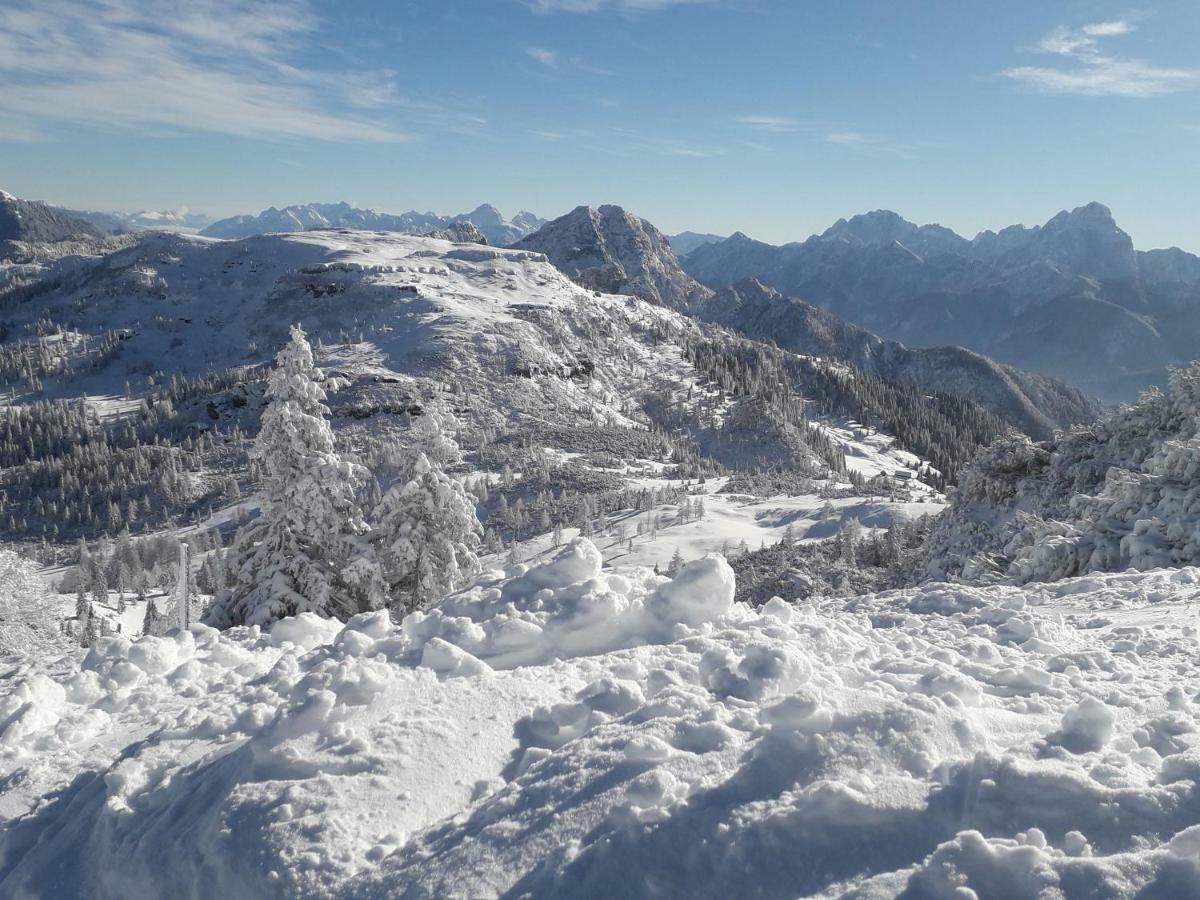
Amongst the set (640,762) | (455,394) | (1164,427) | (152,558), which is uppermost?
(1164,427)

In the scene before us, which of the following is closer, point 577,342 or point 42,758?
point 42,758

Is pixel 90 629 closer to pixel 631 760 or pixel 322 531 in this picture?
pixel 322 531

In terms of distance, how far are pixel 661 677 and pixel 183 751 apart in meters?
5.15

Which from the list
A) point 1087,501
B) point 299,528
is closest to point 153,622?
point 299,528

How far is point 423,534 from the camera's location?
2555 cm

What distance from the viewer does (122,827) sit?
21.5 ft

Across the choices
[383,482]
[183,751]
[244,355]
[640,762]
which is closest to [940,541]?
[640,762]

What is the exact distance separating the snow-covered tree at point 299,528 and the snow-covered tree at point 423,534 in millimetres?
1034

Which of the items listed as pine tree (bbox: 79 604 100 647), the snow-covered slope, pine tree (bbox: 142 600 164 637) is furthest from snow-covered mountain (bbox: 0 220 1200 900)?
pine tree (bbox: 142 600 164 637)

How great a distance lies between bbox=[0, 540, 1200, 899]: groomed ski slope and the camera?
4.92 m

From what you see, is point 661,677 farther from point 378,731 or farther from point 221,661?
point 221,661

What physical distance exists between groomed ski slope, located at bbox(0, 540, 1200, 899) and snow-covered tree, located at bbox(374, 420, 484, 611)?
14598 millimetres

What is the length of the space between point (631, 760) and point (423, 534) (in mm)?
20595

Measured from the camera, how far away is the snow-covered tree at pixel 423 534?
25156 mm
